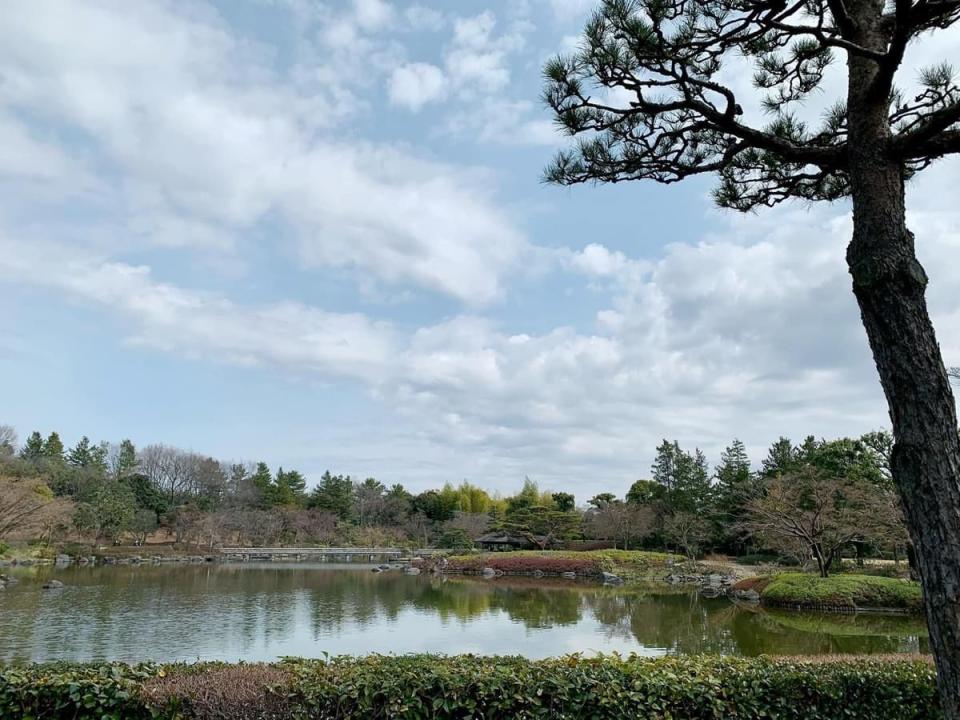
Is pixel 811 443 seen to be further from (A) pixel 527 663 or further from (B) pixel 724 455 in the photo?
(A) pixel 527 663

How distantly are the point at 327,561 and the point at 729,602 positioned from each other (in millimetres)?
20913

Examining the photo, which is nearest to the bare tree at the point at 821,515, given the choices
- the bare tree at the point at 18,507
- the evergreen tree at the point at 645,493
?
the evergreen tree at the point at 645,493

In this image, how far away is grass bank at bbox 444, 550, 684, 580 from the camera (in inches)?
1005

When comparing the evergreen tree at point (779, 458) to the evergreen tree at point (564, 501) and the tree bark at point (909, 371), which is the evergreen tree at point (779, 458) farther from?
the tree bark at point (909, 371)

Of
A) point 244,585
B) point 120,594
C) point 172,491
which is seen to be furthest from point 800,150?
point 172,491

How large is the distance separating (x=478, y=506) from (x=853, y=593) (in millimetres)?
30767

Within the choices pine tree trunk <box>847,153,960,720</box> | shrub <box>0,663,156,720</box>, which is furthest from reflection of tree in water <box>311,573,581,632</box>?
pine tree trunk <box>847,153,960,720</box>

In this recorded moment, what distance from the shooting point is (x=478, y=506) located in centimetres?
4366

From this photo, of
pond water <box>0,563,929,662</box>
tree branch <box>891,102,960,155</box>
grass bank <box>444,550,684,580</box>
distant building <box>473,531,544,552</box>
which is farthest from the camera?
distant building <box>473,531,544,552</box>

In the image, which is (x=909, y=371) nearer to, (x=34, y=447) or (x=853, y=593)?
(x=853, y=593)

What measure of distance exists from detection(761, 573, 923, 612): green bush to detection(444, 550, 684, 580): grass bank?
9.75m

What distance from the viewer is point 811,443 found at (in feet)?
93.8

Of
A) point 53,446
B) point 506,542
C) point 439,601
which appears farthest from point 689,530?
point 53,446

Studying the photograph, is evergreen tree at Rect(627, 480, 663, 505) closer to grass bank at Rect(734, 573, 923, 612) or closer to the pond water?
the pond water
